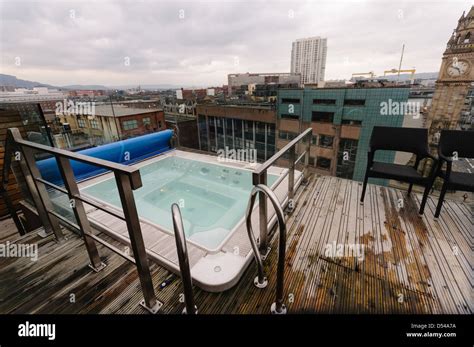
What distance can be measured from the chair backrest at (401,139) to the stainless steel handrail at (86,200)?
257 cm

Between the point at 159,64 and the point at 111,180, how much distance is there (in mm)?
3969

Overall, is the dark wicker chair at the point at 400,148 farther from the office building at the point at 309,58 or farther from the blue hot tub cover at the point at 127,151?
the office building at the point at 309,58

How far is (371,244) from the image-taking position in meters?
1.79

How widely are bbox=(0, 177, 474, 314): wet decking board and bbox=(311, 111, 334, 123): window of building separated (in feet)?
32.0

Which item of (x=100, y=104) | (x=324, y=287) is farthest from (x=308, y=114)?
(x=324, y=287)

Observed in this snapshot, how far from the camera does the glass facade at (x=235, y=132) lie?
12.4 meters

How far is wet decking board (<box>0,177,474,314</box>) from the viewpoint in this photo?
4.28ft

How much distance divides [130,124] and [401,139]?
534cm

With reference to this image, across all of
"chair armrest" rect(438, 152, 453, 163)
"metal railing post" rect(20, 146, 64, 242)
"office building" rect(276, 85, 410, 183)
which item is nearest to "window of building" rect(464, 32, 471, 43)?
"office building" rect(276, 85, 410, 183)

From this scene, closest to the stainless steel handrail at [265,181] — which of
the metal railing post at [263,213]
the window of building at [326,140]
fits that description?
the metal railing post at [263,213]

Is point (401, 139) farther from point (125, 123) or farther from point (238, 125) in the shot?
point (238, 125)

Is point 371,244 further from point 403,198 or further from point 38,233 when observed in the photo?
point 38,233

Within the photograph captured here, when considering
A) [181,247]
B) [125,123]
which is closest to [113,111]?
[125,123]

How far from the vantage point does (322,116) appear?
1107 centimetres
